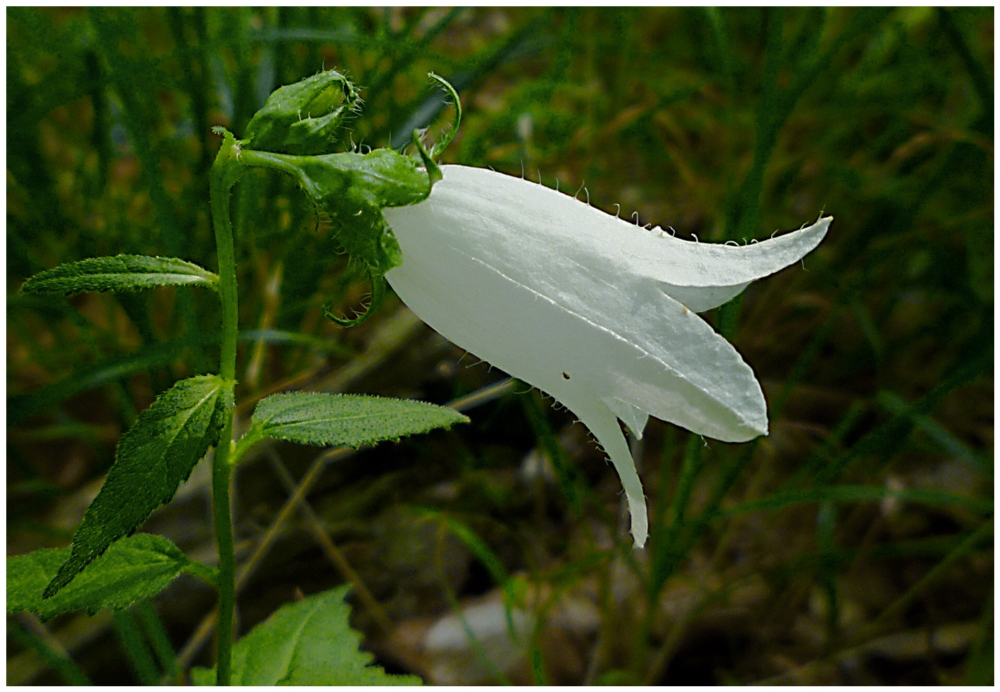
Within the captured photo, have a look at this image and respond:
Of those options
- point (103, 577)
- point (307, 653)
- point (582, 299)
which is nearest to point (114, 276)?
point (103, 577)

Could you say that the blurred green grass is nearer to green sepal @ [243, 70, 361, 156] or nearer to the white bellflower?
the white bellflower

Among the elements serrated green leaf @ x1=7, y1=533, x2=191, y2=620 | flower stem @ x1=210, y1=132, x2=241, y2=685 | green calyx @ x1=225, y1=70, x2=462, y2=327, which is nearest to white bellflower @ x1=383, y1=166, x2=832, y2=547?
green calyx @ x1=225, y1=70, x2=462, y2=327

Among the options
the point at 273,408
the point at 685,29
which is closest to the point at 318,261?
the point at 273,408

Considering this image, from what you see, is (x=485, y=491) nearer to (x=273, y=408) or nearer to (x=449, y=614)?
(x=449, y=614)

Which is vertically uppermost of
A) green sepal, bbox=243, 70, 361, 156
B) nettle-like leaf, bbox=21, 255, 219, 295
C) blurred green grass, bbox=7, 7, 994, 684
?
green sepal, bbox=243, 70, 361, 156

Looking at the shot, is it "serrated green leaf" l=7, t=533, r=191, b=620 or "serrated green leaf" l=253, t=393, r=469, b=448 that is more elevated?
"serrated green leaf" l=253, t=393, r=469, b=448

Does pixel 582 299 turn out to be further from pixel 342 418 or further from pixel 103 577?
pixel 103 577
